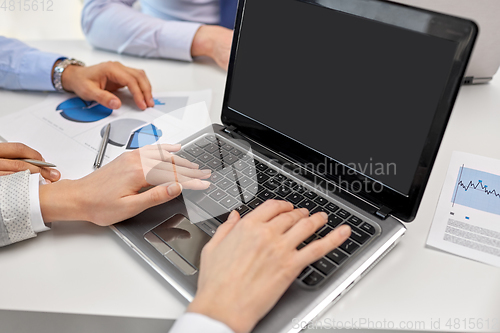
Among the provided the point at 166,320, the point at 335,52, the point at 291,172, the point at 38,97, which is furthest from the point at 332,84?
the point at 38,97

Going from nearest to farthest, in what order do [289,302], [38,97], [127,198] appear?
[289,302], [127,198], [38,97]

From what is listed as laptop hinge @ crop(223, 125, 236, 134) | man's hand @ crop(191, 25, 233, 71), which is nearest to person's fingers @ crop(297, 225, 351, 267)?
laptop hinge @ crop(223, 125, 236, 134)

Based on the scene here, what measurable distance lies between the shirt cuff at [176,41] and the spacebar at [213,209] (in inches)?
23.7

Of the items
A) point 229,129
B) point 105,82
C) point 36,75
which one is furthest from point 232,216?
point 36,75

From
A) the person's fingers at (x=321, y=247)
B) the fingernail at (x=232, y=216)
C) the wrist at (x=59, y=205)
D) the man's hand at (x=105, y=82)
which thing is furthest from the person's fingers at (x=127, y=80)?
the person's fingers at (x=321, y=247)

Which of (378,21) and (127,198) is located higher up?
(378,21)

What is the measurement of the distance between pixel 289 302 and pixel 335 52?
14.3 inches

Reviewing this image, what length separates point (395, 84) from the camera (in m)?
0.51

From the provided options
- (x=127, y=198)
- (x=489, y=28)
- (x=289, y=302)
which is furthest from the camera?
(x=489, y=28)

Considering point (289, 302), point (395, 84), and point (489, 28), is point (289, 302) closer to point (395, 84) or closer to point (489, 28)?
point (395, 84)

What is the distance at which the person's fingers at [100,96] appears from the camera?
0.87 m

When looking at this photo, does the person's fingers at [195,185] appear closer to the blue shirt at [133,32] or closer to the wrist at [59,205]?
the wrist at [59,205]

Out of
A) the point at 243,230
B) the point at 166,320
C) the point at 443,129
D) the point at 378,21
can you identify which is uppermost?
the point at 378,21

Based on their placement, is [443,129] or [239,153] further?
[239,153]
